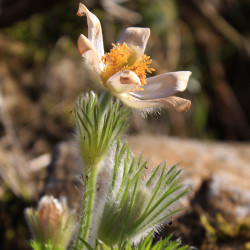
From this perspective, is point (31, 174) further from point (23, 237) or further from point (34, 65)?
point (34, 65)

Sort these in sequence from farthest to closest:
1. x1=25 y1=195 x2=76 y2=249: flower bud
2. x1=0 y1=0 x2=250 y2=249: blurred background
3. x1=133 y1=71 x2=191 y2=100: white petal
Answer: x1=0 y1=0 x2=250 y2=249: blurred background
x1=25 y1=195 x2=76 y2=249: flower bud
x1=133 y1=71 x2=191 y2=100: white petal

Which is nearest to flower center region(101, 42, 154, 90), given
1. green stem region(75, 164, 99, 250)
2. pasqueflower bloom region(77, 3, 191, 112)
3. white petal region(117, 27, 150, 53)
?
pasqueflower bloom region(77, 3, 191, 112)

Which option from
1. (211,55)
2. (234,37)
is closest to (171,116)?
(211,55)

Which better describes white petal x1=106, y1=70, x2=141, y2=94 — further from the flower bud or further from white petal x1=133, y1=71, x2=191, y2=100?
the flower bud

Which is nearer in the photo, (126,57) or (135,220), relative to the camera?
(135,220)

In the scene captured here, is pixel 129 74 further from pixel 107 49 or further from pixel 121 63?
pixel 107 49

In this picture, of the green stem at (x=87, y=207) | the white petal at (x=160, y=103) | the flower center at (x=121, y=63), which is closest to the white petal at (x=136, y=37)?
the flower center at (x=121, y=63)

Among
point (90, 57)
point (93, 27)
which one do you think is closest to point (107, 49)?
point (93, 27)
